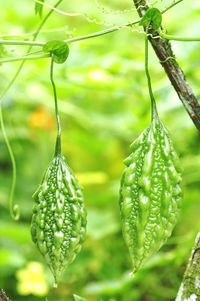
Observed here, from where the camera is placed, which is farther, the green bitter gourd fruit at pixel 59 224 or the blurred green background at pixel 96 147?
the blurred green background at pixel 96 147

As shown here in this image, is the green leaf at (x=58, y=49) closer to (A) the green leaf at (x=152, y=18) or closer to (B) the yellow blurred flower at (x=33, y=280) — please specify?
(A) the green leaf at (x=152, y=18)

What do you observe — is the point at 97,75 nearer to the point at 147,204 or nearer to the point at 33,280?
the point at 33,280

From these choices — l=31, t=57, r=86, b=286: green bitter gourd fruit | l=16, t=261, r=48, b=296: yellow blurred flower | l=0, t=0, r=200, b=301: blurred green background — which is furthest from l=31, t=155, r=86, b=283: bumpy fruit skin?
l=16, t=261, r=48, b=296: yellow blurred flower

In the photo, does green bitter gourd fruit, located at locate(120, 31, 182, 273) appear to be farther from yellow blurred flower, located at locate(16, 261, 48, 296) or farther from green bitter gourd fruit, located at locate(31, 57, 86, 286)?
yellow blurred flower, located at locate(16, 261, 48, 296)

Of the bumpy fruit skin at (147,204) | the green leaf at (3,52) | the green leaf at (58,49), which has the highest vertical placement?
the green leaf at (3,52)

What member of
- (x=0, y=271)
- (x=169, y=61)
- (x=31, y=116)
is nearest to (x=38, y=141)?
(x=31, y=116)

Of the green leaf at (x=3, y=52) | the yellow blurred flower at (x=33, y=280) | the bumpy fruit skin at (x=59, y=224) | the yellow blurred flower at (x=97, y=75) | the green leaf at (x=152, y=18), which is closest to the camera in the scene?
the green leaf at (x=152, y=18)

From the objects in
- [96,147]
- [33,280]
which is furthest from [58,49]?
[96,147]

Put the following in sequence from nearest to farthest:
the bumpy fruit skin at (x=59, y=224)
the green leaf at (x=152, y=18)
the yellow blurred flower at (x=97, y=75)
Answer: the green leaf at (x=152, y=18), the bumpy fruit skin at (x=59, y=224), the yellow blurred flower at (x=97, y=75)

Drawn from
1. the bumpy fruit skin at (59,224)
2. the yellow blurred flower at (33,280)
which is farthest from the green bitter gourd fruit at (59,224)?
the yellow blurred flower at (33,280)
